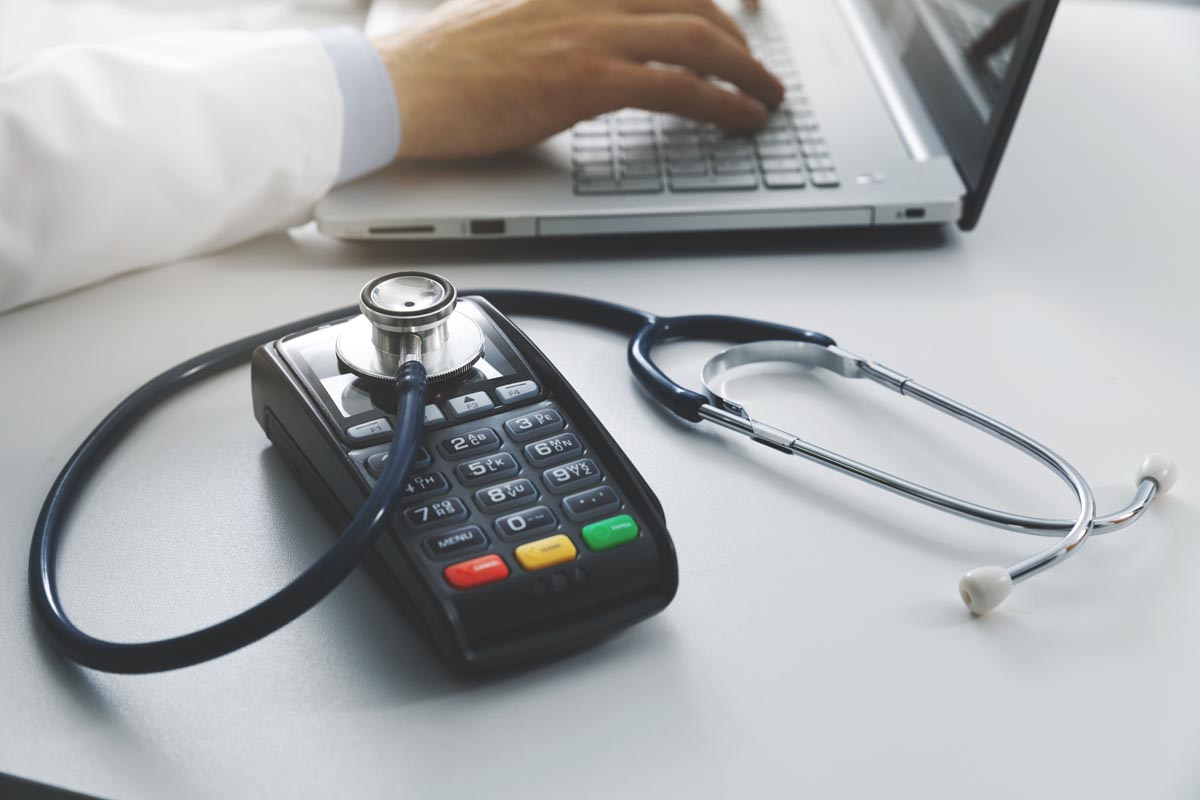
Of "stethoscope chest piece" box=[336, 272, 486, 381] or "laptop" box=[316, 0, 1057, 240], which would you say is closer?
"stethoscope chest piece" box=[336, 272, 486, 381]

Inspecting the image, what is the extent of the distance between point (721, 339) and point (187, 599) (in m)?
0.31

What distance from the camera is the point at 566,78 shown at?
0.72 metres

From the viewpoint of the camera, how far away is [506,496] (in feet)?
1.34

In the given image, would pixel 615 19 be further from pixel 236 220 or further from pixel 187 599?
pixel 187 599

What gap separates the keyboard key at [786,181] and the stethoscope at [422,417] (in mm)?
157

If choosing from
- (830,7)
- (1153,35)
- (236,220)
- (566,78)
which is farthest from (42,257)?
(1153,35)

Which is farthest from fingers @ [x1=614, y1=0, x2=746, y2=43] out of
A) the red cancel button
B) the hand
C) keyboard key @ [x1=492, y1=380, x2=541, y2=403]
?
the red cancel button

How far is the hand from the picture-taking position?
706 mm

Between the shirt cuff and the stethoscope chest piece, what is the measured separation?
0.24 m

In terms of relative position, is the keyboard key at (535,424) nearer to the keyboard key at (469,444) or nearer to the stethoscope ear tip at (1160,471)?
the keyboard key at (469,444)

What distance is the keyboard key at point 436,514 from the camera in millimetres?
390

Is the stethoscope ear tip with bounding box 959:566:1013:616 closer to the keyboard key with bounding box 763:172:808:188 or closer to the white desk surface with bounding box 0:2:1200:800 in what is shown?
the white desk surface with bounding box 0:2:1200:800

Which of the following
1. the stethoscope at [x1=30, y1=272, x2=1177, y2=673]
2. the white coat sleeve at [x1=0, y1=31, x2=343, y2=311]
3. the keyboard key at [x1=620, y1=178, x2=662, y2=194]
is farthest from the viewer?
the keyboard key at [x1=620, y1=178, x2=662, y2=194]

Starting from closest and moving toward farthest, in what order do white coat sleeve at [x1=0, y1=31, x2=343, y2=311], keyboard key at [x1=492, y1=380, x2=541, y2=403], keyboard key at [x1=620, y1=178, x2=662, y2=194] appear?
keyboard key at [x1=492, y1=380, x2=541, y2=403] < white coat sleeve at [x1=0, y1=31, x2=343, y2=311] < keyboard key at [x1=620, y1=178, x2=662, y2=194]
